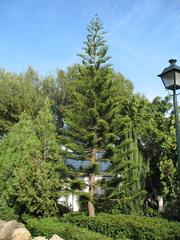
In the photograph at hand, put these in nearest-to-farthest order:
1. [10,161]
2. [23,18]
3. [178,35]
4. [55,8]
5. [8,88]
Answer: [178,35] < [55,8] < [23,18] < [10,161] < [8,88]

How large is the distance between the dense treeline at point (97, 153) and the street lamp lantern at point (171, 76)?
23.4ft

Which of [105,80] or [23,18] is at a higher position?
[23,18]

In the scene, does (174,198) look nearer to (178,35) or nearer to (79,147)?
(79,147)

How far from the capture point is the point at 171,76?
758cm

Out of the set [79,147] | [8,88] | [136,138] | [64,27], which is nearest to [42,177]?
[79,147]

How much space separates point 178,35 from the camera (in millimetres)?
10648

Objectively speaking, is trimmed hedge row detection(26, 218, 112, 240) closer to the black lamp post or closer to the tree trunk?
the tree trunk

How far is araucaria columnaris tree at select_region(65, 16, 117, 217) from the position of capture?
15070 mm

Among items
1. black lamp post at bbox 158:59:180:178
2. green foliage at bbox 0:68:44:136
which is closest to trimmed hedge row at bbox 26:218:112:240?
black lamp post at bbox 158:59:180:178

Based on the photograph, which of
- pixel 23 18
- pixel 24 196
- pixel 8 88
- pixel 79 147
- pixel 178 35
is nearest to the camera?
pixel 178 35

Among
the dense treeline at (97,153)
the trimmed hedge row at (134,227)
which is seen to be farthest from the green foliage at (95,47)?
the trimmed hedge row at (134,227)

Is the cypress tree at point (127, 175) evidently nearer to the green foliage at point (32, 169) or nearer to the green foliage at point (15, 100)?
the green foliage at point (32, 169)

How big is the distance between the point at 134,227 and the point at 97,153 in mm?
5043

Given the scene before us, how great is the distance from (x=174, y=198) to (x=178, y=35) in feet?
21.5
